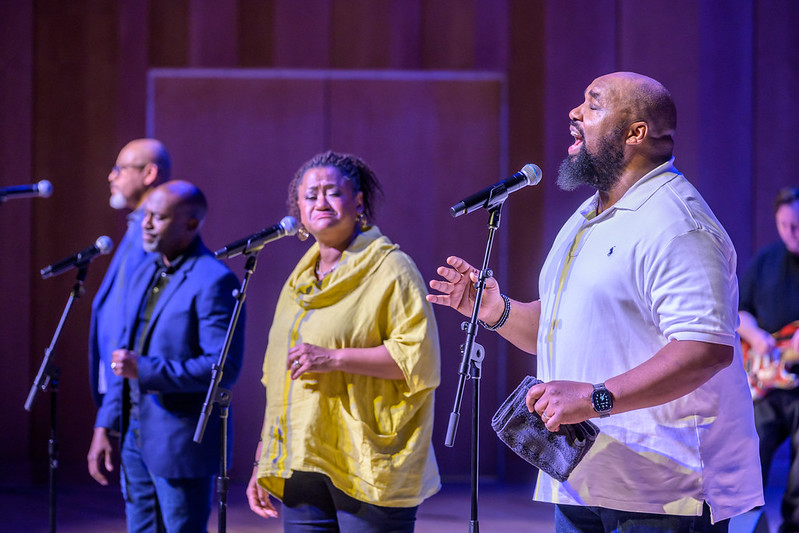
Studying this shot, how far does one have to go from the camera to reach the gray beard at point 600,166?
86.2 inches

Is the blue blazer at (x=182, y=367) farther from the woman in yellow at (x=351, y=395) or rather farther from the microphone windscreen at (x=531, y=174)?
the microphone windscreen at (x=531, y=174)

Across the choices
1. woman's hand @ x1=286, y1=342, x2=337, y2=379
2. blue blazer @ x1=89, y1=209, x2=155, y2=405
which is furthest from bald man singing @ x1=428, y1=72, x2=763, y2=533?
blue blazer @ x1=89, y1=209, x2=155, y2=405

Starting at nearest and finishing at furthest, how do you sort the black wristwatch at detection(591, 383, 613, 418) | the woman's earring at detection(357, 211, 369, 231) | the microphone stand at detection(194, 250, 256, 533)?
the black wristwatch at detection(591, 383, 613, 418)
the microphone stand at detection(194, 250, 256, 533)
the woman's earring at detection(357, 211, 369, 231)

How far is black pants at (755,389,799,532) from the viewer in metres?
4.32

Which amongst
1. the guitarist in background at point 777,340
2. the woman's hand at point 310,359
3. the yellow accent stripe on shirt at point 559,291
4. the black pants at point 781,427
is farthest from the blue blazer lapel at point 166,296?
the black pants at point 781,427

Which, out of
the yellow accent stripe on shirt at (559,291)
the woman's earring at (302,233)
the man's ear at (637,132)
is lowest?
the yellow accent stripe on shirt at (559,291)

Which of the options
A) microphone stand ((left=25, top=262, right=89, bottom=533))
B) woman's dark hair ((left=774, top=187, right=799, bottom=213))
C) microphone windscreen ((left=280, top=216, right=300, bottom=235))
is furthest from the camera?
woman's dark hair ((left=774, top=187, right=799, bottom=213))

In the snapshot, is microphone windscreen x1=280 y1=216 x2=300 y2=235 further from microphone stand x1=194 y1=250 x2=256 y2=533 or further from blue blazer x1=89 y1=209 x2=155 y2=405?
blue blazer x1=89 y1=209 x2=155 y2=405

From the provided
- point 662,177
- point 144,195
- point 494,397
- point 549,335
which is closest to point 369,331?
point 549,335

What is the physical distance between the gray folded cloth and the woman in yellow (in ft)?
2.47

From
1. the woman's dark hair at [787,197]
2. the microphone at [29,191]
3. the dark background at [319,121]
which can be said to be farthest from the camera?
the dark background at [319,121]

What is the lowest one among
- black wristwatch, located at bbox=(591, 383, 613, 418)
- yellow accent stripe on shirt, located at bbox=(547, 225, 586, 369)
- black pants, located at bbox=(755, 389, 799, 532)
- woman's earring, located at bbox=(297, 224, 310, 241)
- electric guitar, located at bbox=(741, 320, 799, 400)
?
black pants, located at bbox=(755, 389, 799, 532)

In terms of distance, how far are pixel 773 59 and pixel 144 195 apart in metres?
4.64

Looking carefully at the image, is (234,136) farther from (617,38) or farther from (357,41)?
(617,38)
